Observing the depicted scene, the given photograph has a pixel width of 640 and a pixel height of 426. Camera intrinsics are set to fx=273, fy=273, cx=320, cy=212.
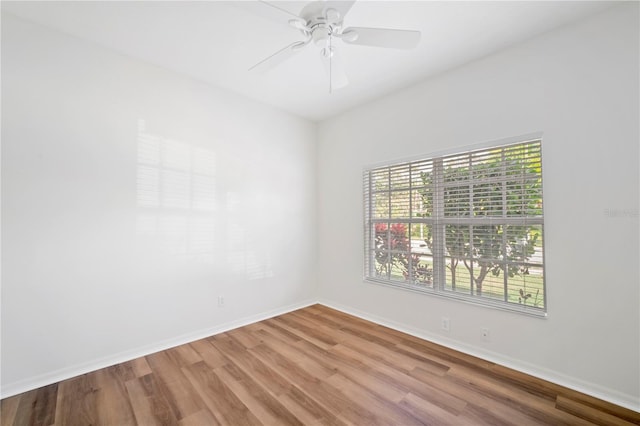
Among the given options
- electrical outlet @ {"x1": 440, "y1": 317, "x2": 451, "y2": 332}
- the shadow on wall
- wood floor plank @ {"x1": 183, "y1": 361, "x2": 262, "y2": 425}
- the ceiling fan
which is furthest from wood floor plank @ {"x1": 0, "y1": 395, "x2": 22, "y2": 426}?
electrical outlet @ {"x1": 440, "y1": 317, "x2": 451, "y2": 332}


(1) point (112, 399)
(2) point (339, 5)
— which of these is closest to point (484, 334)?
(2) point (339, 5)

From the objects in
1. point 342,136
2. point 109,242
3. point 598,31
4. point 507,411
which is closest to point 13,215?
point 109,242

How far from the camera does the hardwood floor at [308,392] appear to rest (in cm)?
177

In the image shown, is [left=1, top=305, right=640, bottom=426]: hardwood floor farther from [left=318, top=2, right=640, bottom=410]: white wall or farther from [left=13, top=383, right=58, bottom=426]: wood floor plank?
[left=318, top=2, right=640, bottom=410]: white wall

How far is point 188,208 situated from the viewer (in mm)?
2896

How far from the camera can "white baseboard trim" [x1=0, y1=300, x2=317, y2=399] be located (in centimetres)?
204

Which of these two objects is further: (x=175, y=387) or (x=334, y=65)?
(x=175, y=387)

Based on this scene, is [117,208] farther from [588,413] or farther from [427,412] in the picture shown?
[588,413]

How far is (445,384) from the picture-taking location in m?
2.10

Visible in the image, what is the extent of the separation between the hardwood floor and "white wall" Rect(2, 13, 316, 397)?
1.23 feet

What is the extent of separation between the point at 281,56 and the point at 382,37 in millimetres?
693

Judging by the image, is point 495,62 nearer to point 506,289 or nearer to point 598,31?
point 598,31

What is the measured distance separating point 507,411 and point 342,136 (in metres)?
3.30

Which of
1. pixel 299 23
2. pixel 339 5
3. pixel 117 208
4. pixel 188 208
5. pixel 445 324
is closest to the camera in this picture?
pixel 339 5
